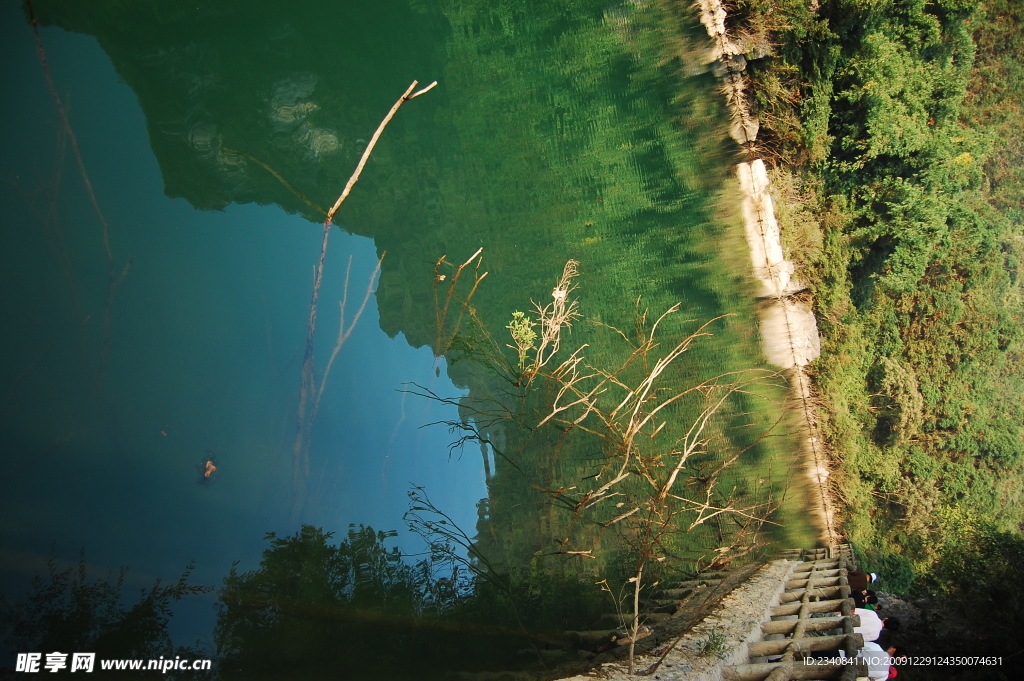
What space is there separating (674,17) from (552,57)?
0.92m

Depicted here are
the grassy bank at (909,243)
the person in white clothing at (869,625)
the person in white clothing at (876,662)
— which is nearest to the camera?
the person in white clothing at (876,662)

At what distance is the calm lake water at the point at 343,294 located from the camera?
3.06 m

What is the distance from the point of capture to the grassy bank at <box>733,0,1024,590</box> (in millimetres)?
4508

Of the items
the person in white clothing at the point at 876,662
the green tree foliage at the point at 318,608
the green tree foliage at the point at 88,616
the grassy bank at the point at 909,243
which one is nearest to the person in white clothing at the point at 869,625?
the person in white clothing at the point at 876,662

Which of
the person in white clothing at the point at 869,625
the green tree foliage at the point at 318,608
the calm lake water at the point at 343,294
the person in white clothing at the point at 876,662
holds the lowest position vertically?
the person in white clothing at the point at 876,662

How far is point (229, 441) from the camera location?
329 cm

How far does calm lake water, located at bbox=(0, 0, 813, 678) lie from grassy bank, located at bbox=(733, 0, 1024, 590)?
2.69 ft

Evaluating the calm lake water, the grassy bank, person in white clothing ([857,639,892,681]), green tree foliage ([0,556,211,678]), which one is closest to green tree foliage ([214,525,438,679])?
the calm lake water

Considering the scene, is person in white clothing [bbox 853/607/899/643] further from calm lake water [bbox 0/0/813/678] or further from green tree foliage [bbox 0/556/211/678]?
green tree foliage [bbox 0/556/211/678]

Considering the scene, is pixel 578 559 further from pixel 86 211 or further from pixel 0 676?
pixel 86 211

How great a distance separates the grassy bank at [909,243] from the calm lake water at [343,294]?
2.69 ft

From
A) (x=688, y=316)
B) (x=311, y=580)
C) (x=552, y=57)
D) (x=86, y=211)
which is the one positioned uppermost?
(x=552, y=57)

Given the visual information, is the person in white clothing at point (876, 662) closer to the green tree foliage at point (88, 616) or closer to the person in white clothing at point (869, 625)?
the person in white clothing at point (869, 625)

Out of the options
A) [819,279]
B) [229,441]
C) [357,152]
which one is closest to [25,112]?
[357,152]
